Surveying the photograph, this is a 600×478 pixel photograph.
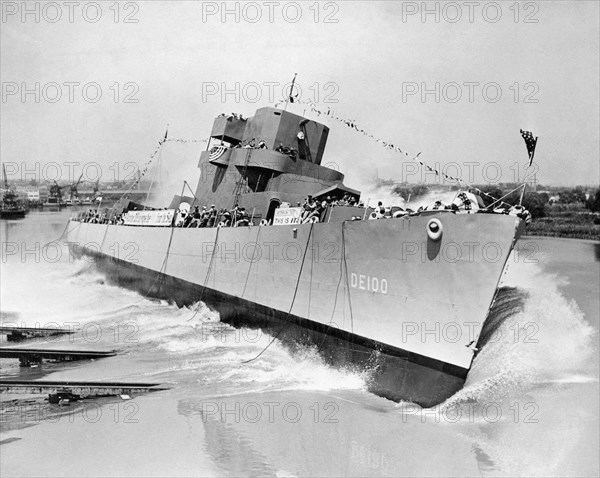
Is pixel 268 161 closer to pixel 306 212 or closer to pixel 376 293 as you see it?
pixel 306 212

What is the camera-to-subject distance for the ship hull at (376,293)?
30.8 ft

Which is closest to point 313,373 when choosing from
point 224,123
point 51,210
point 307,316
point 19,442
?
point 307,316

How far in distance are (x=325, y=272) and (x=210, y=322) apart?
261 inches

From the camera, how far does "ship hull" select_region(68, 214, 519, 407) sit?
30.8 feet

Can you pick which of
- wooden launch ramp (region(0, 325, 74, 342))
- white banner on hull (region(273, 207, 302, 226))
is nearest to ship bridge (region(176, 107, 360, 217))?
white banner on hull (region(273, 207, 302, 226))

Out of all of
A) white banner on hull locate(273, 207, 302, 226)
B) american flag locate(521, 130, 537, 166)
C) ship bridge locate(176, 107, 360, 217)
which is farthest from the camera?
ship bridge locate(176, 107, 360, 217)

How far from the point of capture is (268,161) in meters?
17.1

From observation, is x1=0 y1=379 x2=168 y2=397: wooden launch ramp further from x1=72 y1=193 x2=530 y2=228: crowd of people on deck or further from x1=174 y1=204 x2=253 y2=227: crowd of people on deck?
x1=174 y1=204 x2=253 y2=227: crowd of people on deck

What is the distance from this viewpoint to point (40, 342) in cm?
1675

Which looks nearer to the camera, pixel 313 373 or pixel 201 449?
pixel 201 449

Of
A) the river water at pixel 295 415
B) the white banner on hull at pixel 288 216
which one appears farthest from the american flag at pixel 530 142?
the white banner on hull at pixel 288 216

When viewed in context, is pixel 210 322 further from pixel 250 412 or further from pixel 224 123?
pixel 250 412

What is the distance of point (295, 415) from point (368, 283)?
275 cm

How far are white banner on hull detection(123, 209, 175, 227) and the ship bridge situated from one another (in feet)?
7.11
